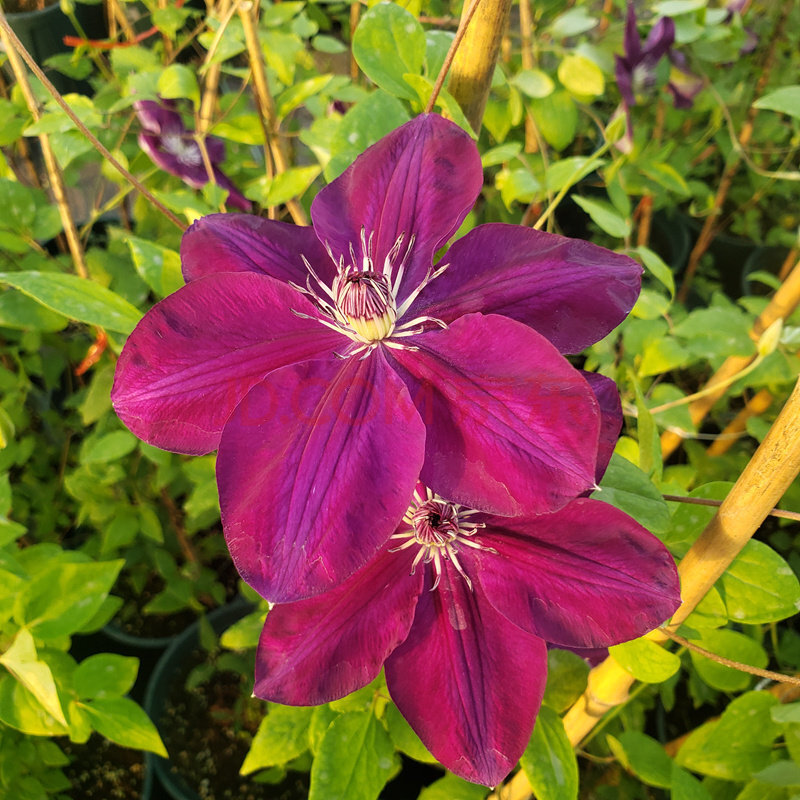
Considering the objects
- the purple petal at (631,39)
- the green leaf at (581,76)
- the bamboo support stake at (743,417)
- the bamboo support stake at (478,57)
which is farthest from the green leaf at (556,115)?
the bamboo support stake at (743,417)

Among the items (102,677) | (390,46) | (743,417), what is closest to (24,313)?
(102,677)

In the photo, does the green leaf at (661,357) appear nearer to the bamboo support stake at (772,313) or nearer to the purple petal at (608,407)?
the bamboo support stake at (772,313)

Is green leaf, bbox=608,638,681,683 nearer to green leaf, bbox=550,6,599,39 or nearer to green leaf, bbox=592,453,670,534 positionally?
green leaf, bbox=592,453,670,534

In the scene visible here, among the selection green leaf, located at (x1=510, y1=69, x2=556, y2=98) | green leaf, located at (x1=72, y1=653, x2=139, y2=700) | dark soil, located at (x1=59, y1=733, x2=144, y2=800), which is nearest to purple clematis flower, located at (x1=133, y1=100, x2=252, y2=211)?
green leaf, located at (x1=510, y1=69, x2=556, y2=98)

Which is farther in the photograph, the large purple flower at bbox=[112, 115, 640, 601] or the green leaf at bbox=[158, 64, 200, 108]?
the green leaf at bbox=[158, 64, 200, 108]

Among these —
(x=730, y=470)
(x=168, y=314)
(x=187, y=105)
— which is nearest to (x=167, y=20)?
(x=187, y=105)

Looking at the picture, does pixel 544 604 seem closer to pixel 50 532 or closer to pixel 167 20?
pixel 167 20
